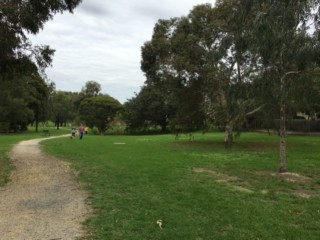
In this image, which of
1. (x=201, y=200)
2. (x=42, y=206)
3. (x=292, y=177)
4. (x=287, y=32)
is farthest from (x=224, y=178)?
(x=42, y=206)

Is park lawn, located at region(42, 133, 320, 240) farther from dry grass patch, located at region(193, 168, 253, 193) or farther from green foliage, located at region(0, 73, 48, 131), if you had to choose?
green foliage, located at region(0, 73, 48, 131)

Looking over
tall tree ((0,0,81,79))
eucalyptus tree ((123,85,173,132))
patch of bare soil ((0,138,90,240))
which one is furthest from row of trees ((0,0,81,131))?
eucalyptus tree ((123,85,173,132))

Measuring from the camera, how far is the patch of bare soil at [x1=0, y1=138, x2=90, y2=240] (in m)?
6.50

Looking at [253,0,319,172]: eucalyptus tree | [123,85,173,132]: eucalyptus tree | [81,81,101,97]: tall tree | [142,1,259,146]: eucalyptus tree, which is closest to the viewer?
[253,0,319,172]: eucalyptus tree

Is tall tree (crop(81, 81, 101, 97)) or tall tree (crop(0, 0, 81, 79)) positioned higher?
tall tree (crop(81, 81, 101, 97))

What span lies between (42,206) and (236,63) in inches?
712

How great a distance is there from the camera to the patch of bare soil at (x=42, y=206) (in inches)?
256

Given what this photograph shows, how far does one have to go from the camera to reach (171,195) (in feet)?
31.1

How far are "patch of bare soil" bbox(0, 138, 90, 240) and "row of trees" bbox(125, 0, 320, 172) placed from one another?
20.2 ft

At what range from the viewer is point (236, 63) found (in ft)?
79.8

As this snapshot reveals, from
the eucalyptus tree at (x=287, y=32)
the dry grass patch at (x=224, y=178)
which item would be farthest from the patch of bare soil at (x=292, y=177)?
the eucalyptus tree at (x=287, y=32)

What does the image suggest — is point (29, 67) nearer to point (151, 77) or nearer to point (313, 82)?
point (313, 82)

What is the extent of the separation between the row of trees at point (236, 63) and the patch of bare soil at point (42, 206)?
6154 mm

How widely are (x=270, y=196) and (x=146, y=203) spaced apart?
2.98 m
